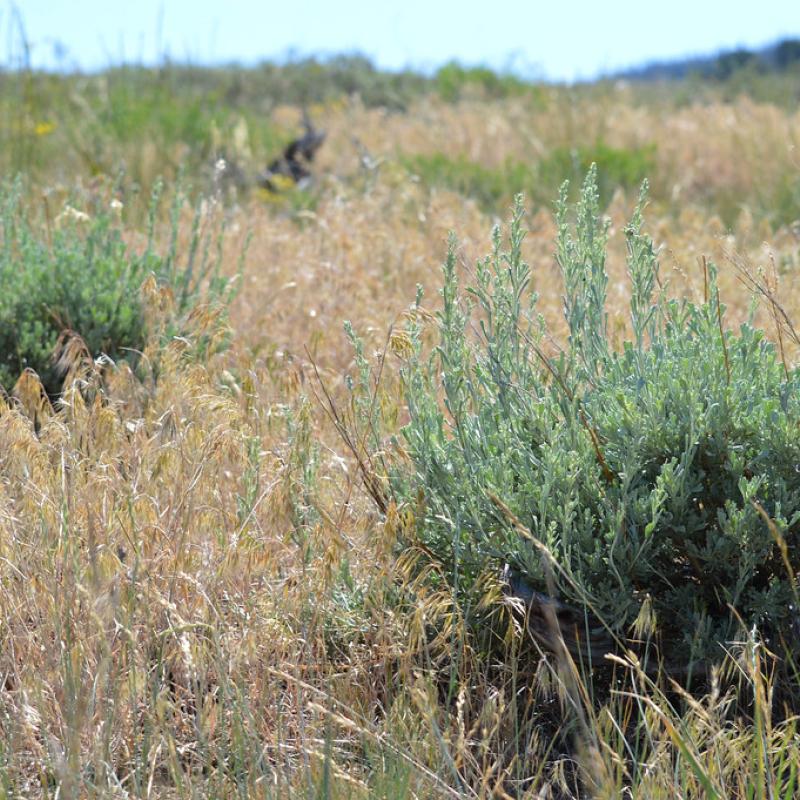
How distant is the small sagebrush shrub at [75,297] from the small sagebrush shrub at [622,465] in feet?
4.54

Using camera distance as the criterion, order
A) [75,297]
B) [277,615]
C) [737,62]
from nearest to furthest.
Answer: [277,615] → [75,297] → [737,62]

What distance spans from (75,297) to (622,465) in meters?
2.28

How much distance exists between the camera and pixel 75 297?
3.75 m

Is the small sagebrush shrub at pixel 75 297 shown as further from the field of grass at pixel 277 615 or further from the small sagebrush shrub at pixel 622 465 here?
the small sagebrush shrub at pixel 622 465

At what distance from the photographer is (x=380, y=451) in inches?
94.7

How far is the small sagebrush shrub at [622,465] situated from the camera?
6.95ft

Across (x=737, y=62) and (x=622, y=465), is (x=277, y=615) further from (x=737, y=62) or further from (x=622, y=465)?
(x=737, y=62)

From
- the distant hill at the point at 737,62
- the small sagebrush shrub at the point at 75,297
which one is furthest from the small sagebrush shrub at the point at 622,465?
the distant hill at the point at 737,62

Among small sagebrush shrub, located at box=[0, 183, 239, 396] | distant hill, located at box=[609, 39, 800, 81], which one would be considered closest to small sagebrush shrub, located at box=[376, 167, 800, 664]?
small sagebrush shrub, located at box=[0, 183, 239, 396]

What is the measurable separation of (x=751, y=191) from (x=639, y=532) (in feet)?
18.7

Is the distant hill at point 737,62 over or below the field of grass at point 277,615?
over

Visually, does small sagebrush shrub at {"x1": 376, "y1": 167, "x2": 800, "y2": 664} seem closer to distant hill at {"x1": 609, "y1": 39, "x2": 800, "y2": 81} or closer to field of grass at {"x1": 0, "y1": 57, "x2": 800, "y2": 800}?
field of grass at {"x1": 0, "y1": 57, "x2": 800, "y2": 800}

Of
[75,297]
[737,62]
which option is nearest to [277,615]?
[75,297]

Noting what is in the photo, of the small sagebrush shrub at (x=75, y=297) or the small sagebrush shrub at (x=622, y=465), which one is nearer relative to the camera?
the small sagebrush shrub at (x=622, y=465)
